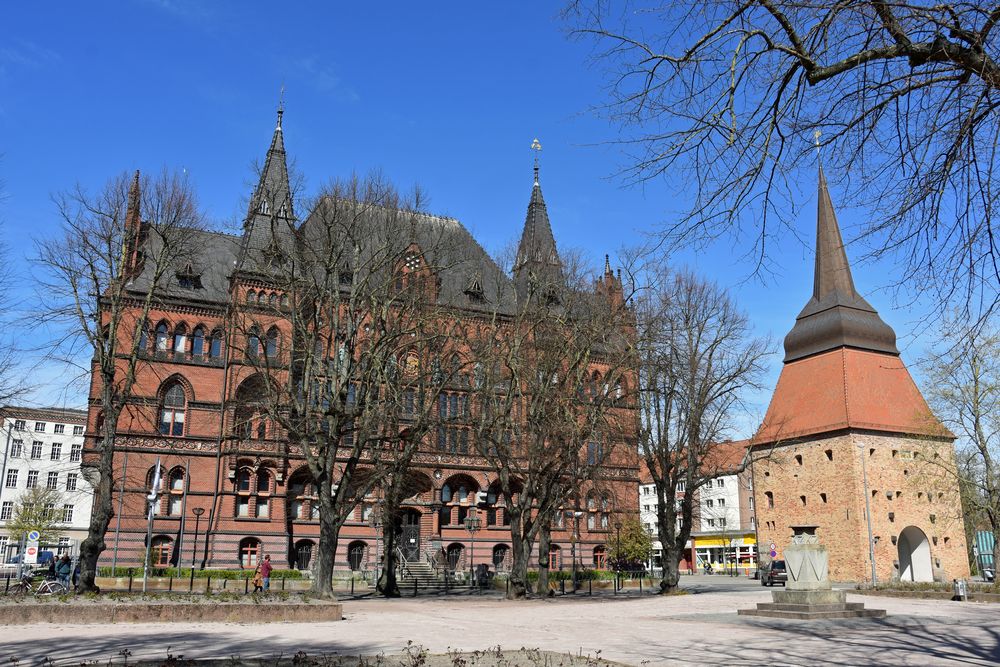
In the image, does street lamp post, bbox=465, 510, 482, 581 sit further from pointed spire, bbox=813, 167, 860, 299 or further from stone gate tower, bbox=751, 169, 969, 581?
pointed spire, bbox=813, 167, 860, 299

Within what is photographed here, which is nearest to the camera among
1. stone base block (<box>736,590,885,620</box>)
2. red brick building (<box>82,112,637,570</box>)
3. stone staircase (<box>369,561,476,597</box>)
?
stone base block (<box>736,590,885,620</box>)

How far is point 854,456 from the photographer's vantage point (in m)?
46.4

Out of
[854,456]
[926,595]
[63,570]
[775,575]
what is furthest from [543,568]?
[854,456]

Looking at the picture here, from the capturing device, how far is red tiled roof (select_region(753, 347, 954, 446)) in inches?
1885

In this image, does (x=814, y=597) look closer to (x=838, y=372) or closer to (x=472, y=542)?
(x=472, y=542)

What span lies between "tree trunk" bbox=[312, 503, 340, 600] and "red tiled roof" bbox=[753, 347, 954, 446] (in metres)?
29.6

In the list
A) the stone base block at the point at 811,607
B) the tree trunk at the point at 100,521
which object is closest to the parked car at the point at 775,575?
the stone base block at the point at 811,607

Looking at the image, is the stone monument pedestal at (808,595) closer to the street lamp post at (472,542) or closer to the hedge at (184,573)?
the street lamp post at (472,542)

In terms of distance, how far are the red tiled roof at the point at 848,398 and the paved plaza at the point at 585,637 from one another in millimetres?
25827

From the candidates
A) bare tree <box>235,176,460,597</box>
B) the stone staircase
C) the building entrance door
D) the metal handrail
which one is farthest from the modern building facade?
bare tree <box>235,176,460,597</box>

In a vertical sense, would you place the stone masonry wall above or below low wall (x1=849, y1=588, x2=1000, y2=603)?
above

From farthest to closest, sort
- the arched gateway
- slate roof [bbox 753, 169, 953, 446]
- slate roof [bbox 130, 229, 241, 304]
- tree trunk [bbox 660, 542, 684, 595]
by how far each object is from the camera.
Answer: slate roof [bbox 753, 169, 953, 446] → the arched gateway → slate roof [bbox 130, 229, 241, 304] → tree trunk [bbox 660, 542, 684, 595]

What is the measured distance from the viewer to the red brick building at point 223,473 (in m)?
40.4

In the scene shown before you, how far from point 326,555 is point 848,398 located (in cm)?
3490
